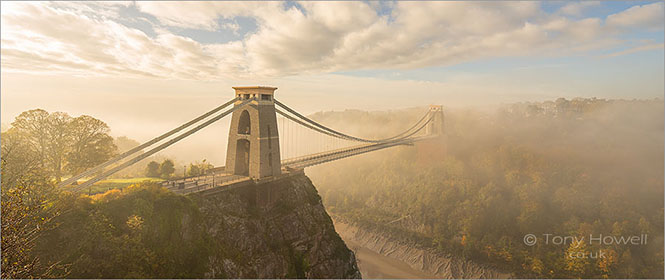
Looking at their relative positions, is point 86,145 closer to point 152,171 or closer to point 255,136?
point 152,171

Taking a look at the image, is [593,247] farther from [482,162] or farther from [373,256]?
[373,256]

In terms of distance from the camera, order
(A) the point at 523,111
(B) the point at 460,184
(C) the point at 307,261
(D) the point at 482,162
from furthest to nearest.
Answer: (A) the point at 523,111, (D) the point at 482,162, (B) the point at 460,184, (C) the point at 307,261

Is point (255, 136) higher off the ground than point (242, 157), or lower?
higher

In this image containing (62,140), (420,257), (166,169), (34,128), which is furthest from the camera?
(420,257)

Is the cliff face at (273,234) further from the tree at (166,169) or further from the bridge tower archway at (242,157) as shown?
the tree at (166,169)

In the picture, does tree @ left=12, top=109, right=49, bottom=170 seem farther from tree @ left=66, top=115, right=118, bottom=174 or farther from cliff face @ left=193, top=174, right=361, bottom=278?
cliff face @ left=193, top=174, right=361, bottom=278

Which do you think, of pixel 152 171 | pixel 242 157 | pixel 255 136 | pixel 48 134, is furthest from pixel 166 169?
pixel 255 136

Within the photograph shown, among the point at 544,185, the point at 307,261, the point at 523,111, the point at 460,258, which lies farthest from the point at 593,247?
the point at 523,111
